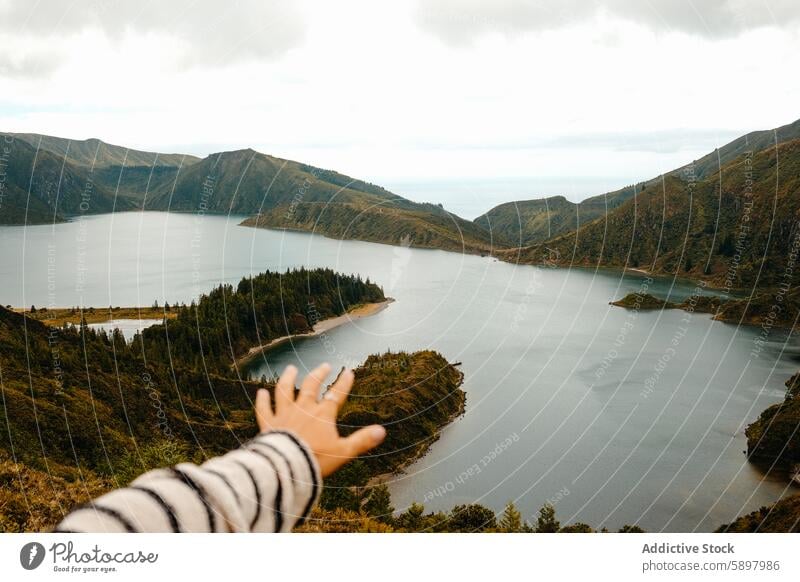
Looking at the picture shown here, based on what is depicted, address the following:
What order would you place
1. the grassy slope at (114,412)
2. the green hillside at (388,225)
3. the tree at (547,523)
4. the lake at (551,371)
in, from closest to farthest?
the grassy slope at (114,412) < the tree at (547,523) < the lake at (551,371) < the green hillside at (388,225)

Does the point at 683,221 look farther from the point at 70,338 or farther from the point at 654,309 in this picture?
the point at 70,338

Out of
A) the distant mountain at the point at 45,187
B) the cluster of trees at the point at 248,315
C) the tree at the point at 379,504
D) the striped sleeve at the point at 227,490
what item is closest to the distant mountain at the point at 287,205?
the distant mountain at the point at 45,187

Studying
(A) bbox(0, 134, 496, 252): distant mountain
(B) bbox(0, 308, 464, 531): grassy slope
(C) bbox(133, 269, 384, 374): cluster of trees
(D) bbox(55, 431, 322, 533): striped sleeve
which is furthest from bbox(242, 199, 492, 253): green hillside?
(D) bbox(55, 431, 322, 533): striped sleeve

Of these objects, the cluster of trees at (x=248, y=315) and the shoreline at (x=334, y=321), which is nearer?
the cluster of trees at (x=248, y=315)

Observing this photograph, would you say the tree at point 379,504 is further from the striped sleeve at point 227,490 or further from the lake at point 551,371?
the striped sleeve at point 227,490

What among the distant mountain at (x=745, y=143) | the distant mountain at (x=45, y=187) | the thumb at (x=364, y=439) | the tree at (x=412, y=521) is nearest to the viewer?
the thumb at (x=364, y=439)

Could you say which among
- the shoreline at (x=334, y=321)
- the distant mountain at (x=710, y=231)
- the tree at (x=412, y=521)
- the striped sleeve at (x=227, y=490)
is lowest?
the tree at (x=412, y=521)

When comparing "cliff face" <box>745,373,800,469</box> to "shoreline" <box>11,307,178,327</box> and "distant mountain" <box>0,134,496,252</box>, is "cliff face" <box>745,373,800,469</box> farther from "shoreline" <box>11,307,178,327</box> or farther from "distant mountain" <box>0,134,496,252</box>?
"shoreline" <box>11,307,178,327</box>
